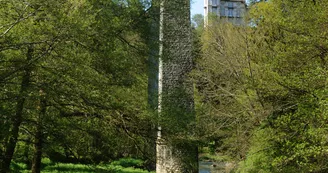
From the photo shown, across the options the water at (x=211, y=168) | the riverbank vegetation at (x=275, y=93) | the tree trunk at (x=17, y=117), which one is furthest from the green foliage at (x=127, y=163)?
the tree trunk at (x=17, y=117)

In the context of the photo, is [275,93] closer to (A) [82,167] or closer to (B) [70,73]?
(B) [70,73]

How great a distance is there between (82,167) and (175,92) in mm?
4962

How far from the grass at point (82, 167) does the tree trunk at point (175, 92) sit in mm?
880

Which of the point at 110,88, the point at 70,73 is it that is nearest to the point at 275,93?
the point at 110,88

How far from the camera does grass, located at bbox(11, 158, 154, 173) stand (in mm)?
6357

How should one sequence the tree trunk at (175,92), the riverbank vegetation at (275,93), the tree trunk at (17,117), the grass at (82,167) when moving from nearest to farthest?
the tree trunk at (17,117), the grass at (82,167), the tree trunk at (175,92), the riverbank vegetation at (275,93)

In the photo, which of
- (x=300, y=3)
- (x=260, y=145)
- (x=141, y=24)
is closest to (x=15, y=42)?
(x=141, y=24)

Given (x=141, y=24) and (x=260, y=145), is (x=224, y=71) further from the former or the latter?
(x=141, y=24)

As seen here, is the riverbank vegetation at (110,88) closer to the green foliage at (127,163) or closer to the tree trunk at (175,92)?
the tree trunk at (175,92)

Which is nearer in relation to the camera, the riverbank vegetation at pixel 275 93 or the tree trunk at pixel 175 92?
the tree trunk at pixel 175 92

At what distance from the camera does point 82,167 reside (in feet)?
37.9

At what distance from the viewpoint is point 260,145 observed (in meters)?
9.27

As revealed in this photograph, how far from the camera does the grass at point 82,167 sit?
20.9 ft

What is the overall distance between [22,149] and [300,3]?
5.10 metres
